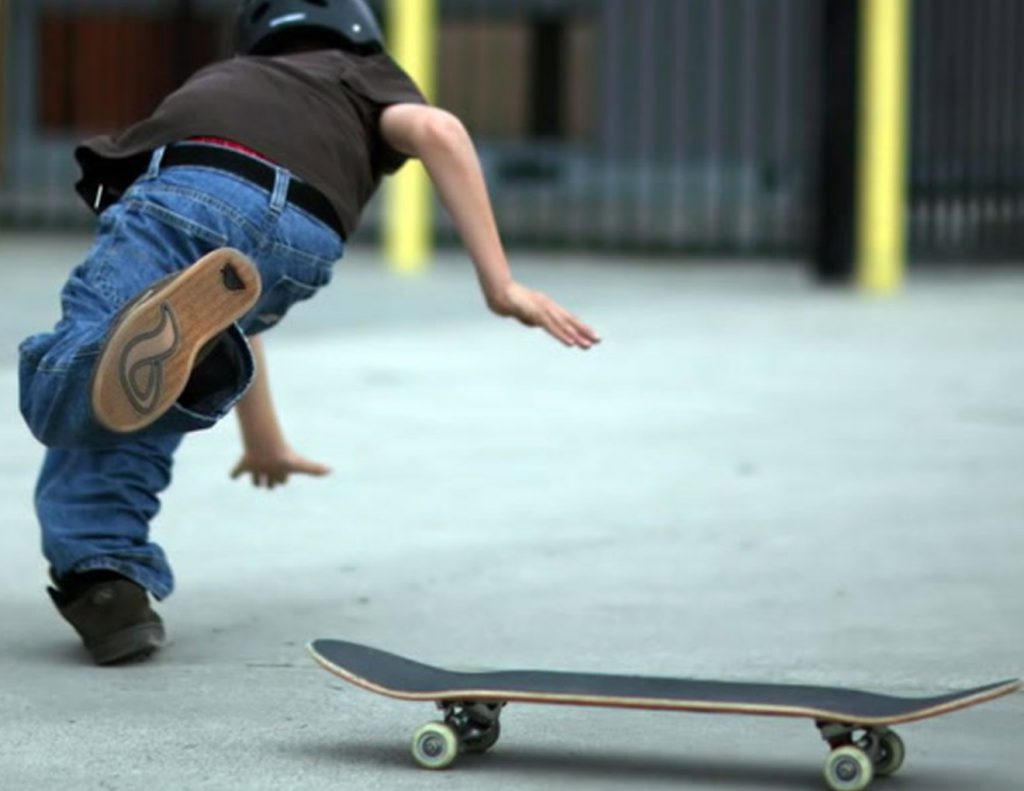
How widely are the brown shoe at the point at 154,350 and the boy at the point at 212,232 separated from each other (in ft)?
0.41

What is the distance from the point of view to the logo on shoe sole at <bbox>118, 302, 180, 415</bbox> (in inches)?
146

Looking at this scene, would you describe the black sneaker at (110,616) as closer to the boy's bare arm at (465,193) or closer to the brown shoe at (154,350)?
the brown shoe at (154,350)

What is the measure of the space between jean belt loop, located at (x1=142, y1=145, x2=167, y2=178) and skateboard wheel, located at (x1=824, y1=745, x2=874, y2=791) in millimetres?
1559

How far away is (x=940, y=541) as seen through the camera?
5805mm

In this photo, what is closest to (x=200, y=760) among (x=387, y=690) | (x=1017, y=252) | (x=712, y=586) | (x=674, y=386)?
(x=387, y=690)

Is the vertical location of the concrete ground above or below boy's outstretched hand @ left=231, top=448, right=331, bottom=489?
below

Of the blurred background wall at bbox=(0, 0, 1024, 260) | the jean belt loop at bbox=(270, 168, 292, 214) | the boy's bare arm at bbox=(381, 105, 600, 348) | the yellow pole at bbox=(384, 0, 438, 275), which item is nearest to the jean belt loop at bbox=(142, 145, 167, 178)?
the jean belt loop at bbox=(270, 168, 292, 214)

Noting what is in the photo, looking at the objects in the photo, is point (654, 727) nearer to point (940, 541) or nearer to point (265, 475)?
point (265, 475)

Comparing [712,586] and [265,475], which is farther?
[712,586]

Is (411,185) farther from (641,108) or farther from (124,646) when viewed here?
(124,646)

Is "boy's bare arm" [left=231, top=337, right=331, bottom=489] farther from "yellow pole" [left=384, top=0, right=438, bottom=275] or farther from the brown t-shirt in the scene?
"yellow pole" [left=384, top=0, right=438, bottom=275]

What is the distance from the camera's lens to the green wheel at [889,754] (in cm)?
352

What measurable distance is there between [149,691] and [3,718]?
29 centimetres

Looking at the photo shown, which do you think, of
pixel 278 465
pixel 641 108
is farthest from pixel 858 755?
pixel 641 108
